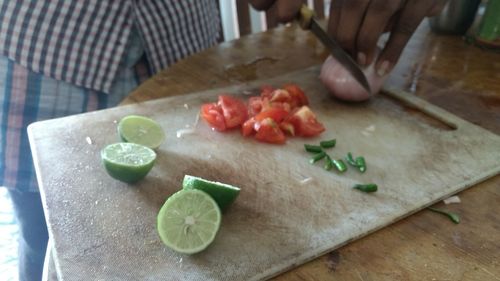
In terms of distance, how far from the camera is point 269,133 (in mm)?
1224

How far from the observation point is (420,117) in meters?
1.38

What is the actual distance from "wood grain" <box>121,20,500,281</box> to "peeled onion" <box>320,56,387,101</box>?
0.56 ft

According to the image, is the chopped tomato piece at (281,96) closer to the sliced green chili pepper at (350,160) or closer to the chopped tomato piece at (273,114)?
the chopped tomato piece at (273,114)

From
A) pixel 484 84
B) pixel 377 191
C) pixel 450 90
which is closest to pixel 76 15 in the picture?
pixel 377 191

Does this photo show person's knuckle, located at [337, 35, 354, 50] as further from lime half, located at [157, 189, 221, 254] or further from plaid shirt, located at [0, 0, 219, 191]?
lime half, located at [157, 189, 221, 254]

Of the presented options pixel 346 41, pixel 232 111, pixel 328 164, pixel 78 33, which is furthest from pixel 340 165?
pixel 78 33

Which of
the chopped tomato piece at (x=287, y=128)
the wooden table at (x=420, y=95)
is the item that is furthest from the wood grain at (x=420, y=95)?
the chopped tomato piece at (x=287, y=128)

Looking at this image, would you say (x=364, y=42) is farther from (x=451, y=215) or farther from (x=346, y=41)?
(x=451, y=215)

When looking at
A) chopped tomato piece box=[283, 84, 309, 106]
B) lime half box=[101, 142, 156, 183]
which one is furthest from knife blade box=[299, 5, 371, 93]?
lime half box=[101, 142, 156, 183]

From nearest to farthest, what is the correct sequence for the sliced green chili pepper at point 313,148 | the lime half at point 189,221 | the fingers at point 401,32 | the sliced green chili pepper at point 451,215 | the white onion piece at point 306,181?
the lime half at point 189,221 < the sliced green chili pepper at point 451,215 < the white onion piece at point 306,181 < the sliced green chili pepper at point 313,148 < the fingers at point 401,32

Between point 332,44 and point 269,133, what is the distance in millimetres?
344

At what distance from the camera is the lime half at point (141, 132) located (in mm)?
1144

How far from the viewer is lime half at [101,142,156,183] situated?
999mm

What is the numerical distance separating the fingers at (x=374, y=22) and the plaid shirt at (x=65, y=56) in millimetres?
600
